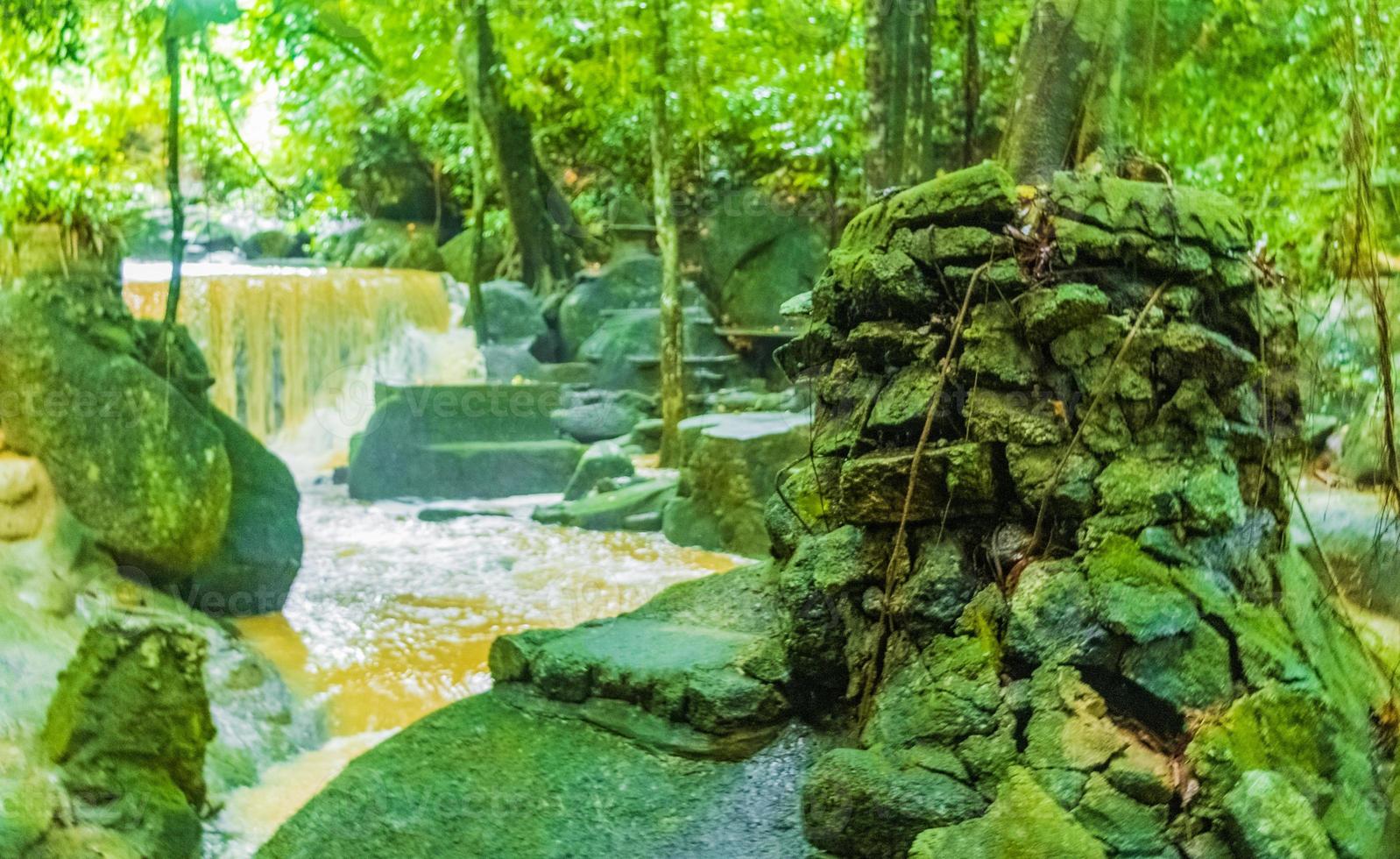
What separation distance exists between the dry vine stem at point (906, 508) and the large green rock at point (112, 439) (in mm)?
4780

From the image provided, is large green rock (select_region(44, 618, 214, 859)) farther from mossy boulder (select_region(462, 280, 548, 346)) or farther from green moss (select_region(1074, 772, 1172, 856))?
mossy boulder (select_region(462, 280, 548, 346))

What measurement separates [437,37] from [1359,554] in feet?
31.9

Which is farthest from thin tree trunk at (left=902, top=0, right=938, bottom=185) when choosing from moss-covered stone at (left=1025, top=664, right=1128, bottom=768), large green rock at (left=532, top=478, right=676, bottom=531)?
Result: moss-covered stone at (left=1025, top=664, right=1128, bottom=768)

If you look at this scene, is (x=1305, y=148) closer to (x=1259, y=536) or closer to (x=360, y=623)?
(x=1259, y=536)

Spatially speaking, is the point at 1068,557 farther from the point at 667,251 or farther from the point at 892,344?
the point at 667,251

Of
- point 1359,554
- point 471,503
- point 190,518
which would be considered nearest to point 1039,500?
point 1359,554

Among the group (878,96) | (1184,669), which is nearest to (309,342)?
(878,96)

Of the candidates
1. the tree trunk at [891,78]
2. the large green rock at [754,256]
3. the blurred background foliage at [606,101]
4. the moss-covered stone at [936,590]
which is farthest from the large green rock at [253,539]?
the large green rock at [754,256]

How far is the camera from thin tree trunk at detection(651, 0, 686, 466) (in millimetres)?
10141

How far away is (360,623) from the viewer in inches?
292

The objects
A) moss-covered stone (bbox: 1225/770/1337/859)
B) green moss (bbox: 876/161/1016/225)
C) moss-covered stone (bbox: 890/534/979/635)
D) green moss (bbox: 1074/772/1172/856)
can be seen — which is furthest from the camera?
green moss (bbox: 876/161/1016/225)

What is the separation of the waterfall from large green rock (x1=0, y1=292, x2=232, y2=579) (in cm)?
416

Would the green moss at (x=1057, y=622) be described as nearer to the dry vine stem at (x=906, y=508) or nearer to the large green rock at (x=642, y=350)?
the dry vine stem at (x=906, y=508)

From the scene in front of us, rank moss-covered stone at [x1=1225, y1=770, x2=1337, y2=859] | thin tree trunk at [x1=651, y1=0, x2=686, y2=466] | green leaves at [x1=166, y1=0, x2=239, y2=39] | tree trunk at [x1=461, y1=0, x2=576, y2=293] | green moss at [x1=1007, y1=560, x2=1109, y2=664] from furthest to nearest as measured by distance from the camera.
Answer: tree trunk at [x1=461, y1=0, x2=576, y2=293] < thin tree trunk at [x1=651, y1=0, x2=686, y2=466] < green leaves at [x1=166, y1=0, x2=239, y2=39] < green moss at [x1=1007, y1=560, x2=1109, y2=664] < moss-covered stone at [x1=1225, y1=770, x2=1337, y2=859]
